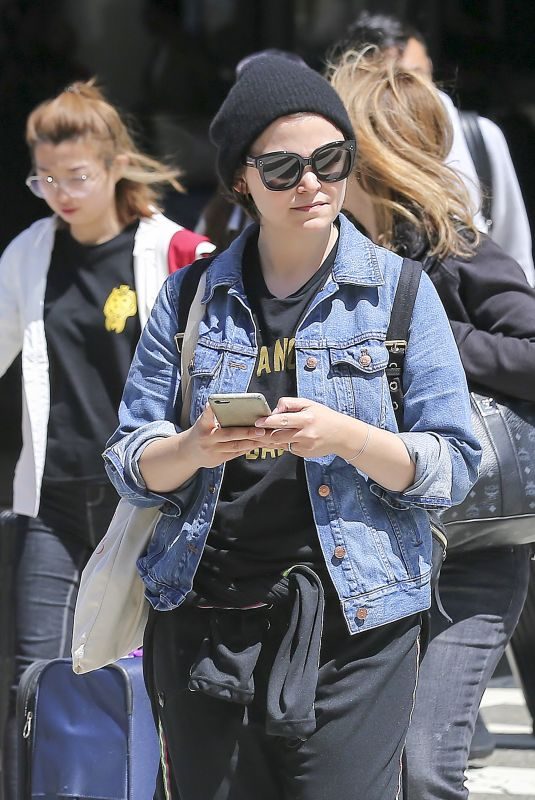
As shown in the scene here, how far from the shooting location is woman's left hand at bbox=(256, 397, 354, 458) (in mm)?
2092

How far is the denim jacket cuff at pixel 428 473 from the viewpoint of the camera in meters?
2.24

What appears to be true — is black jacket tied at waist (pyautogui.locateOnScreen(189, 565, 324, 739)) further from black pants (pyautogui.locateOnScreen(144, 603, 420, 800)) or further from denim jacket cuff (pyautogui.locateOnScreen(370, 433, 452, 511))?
denim jacket cuff (pyautogui.locateOnScreen(370, 433, 452, 511))

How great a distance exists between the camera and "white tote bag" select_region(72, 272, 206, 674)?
2465mm

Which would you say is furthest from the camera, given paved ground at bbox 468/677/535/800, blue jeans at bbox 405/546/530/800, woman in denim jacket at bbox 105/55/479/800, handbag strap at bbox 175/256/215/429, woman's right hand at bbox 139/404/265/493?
paved ground at bbox 468/677/535/800

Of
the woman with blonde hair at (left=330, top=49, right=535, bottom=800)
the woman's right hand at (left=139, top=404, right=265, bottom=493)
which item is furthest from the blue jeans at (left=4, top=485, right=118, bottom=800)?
the woman's right hand at (left=139, top=404, right=265, bottom=493)

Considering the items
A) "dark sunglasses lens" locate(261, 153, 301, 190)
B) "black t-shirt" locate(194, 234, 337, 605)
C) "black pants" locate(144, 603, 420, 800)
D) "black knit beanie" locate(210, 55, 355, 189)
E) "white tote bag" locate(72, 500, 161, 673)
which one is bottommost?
"black pants" locate(144, 603, 420, 800)

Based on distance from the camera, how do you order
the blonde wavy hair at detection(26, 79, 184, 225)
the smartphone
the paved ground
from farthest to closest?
the paved ground < the blonde wavy hair at detection(26, 79, 184, 225) < the smartphone

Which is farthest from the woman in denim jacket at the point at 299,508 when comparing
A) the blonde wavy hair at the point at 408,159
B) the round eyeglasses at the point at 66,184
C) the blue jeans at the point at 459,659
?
the round eyeglasses at the point at 66,184

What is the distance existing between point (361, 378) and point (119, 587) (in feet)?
1.88

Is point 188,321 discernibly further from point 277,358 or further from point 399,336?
point 399,336

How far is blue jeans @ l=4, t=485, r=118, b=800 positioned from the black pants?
1.37 meters

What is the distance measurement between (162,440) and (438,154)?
108 centimetres

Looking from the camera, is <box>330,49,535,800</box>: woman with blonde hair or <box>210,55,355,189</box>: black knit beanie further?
<box>330,49,535,800</box>: woman with blonde hair

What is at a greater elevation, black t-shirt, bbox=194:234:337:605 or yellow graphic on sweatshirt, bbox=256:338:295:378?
yellow graphic on sweatshirt, bbox=256:338:295:378
